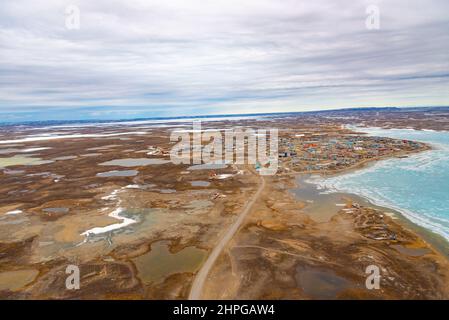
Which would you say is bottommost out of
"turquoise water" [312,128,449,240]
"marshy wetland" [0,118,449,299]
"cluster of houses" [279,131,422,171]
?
Result: "marshy wetland" [0,118,449,299]

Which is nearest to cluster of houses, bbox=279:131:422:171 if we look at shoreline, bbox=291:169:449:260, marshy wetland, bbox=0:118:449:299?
marshy wetland, bbox=0:118:449:299

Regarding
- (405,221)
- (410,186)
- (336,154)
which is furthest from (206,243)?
(336,154)

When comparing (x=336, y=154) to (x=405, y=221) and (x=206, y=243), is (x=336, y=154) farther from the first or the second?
(x=206, y=243)

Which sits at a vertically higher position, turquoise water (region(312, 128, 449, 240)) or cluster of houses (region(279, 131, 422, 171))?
cluster of houses (region(279, 131, 422, 171))

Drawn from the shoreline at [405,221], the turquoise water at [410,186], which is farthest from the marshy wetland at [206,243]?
the turquoise water at [410,186]

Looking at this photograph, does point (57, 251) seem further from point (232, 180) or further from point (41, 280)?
point (232, 180)

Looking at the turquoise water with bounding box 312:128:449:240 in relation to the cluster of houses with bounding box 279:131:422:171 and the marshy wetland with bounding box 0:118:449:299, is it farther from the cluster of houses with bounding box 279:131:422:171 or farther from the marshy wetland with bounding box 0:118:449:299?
the cluster of houses with bounding box 279:131:422:171

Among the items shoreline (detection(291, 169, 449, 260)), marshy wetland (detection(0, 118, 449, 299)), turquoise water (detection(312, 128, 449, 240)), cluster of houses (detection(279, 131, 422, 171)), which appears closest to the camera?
marshy wetland (detection(0, 118, 449, 299))

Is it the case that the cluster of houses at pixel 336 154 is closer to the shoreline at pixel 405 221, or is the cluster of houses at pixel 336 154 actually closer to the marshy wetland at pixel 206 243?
the marshy wetland at pixel 206 243

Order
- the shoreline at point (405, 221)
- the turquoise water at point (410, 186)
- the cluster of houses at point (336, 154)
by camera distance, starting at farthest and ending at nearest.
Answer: the cluster of houses at point (336, 154)
the turquoise water at point (410, 186)
the shoreline at point (405, 221)
